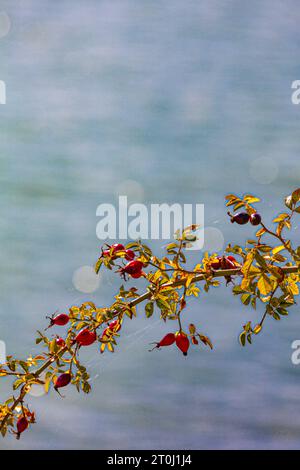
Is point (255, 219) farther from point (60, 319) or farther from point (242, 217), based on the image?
point (60, 319)

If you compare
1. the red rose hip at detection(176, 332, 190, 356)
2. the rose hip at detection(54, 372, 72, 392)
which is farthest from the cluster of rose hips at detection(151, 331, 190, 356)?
the rose hip at detection(54, 372, 72, 392)

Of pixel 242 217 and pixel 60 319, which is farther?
pixel 60 319

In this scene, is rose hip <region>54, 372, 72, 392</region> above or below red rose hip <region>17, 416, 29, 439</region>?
above

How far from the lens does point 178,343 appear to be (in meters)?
0.67

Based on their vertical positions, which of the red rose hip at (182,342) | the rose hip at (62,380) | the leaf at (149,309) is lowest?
the rose hip at (62,380)

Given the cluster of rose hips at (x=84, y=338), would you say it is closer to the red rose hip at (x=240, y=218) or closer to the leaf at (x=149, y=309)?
the leaf at (x=149, y=309)

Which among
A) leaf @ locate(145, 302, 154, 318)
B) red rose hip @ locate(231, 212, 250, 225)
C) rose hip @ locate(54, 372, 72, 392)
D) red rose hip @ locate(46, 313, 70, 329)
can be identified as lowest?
rose hip @ locate(54, 372, 72, 392)

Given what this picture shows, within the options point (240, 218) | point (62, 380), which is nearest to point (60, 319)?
point (62, 380)

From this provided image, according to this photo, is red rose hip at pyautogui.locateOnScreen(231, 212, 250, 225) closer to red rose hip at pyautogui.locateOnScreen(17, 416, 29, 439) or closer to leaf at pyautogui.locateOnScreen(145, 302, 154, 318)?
leaf at pyautogui.locateOnScreen(145, 302, 154, 318)

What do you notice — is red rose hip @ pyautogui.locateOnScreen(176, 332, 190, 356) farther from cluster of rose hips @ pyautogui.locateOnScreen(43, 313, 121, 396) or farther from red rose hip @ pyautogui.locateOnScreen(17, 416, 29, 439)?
red rose hip @ pyautogui.locateOnScreen(17, 416, 29, 439)

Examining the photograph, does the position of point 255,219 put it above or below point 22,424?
above

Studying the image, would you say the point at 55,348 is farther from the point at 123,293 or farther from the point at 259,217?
the point at 259,217

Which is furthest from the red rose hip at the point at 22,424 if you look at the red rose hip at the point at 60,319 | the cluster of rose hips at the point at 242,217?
the cluster of rose hips at the point at 242,217

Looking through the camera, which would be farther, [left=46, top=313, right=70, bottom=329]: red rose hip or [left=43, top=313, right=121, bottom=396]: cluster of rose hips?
[left=46, top=313, right=70, bottom=329]: red rose hip
